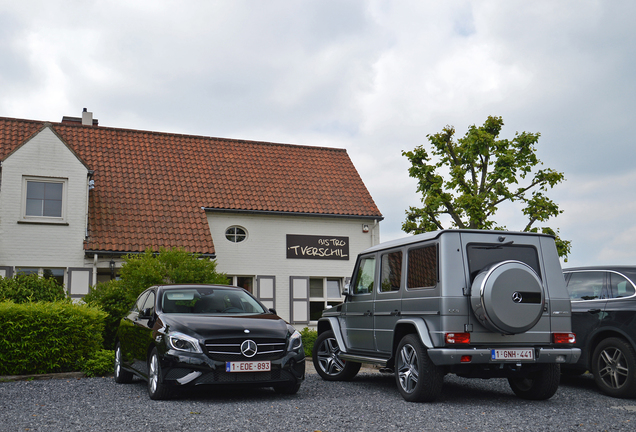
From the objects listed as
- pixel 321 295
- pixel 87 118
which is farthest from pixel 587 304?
pixel 87 118

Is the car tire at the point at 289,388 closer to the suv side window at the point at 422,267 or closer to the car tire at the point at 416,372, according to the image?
the car tire at the point at 416,372

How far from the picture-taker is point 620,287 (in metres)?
8.80

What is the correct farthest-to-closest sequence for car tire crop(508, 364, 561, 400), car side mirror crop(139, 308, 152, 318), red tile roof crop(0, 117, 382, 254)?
red tile roof crop(0, 117, 382, 254) → car side mirror crop(139, 308, 152, 318) → car tire crop(508, 364, 561, 400)

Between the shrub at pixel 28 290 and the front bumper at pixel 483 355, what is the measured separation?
800cm

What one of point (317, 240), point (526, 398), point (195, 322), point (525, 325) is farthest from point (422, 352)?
point (317, 240)

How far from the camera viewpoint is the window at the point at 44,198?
712 inches

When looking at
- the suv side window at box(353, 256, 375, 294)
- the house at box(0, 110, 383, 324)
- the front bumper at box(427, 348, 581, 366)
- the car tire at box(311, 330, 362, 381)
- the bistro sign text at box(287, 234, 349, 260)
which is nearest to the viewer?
the front bumper at box(427, 348, 581, 366)

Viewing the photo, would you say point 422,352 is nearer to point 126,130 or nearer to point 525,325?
point 525,325

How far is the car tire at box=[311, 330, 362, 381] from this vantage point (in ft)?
32.7

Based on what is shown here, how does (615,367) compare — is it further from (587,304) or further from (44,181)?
(44,181)

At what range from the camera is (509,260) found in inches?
300

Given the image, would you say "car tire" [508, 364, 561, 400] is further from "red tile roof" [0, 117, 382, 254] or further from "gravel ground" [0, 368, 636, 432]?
"red tile roof" [0, 117, 382, 254]

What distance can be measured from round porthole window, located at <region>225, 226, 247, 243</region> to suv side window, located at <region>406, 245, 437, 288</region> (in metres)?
12.9

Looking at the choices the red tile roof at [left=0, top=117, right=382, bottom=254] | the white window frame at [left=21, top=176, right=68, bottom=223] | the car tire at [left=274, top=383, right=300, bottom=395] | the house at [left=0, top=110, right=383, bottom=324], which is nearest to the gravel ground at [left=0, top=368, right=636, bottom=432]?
the car tire at [left=274, top=383, right=300, bottom=395]
